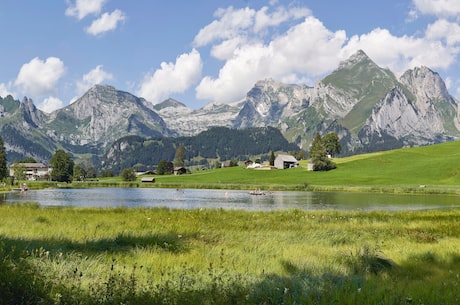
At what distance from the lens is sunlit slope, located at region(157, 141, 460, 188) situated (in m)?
136

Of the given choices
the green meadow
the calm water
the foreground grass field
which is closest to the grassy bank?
the calm water

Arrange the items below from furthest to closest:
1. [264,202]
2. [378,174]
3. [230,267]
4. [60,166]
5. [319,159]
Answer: [60,166], [319,159], [378,174], [264,202], [230,267]

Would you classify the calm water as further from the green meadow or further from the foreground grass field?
the foreground grass field

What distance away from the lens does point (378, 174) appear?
152 metres

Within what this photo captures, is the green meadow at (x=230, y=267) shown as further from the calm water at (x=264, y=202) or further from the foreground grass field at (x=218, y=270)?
the calm water at (x=264, y=202)

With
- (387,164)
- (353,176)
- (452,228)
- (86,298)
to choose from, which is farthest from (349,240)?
(387,164)

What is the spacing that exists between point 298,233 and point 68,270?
16.5 m

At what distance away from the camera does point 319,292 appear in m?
9.95

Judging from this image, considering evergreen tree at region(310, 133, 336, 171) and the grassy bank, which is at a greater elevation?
evergreen tree at region(310, 133, 336, 171)

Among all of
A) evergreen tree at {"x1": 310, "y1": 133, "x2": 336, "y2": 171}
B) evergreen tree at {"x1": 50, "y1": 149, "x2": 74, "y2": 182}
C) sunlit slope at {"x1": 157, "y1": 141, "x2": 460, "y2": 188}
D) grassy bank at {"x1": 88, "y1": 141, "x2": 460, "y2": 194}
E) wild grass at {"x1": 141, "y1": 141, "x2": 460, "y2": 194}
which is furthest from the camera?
evergreen tree at {"x1": 50, "y1": 149, "x2": 74, "y2": 182}

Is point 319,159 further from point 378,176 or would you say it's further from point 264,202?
point 264,202

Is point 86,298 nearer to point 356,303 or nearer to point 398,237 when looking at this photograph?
A: point 356,303

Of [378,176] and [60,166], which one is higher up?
[60,166]

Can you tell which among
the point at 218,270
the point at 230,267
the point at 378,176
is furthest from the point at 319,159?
the point at 218,270
